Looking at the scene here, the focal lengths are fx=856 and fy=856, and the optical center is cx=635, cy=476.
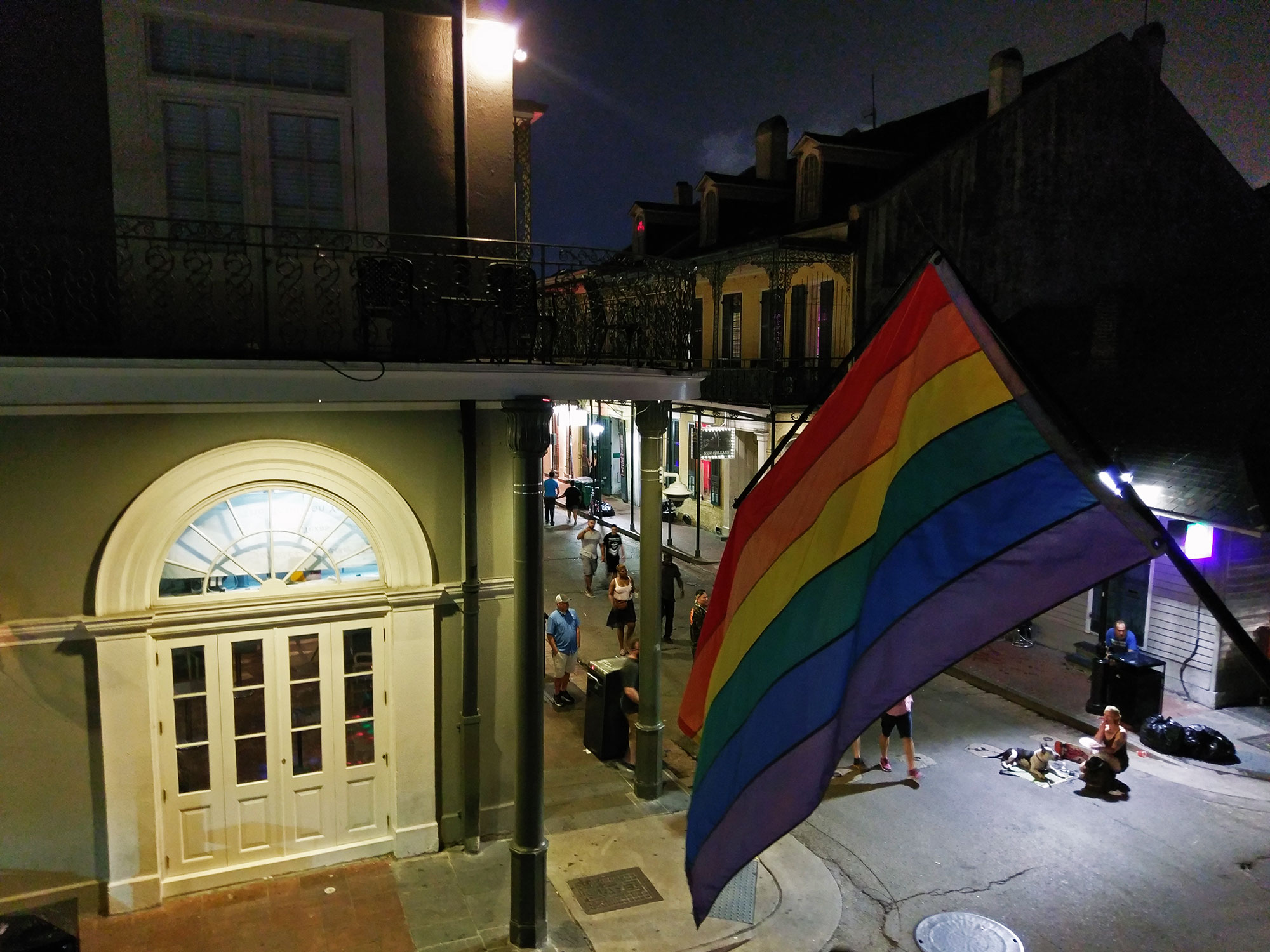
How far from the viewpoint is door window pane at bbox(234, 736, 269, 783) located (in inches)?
298

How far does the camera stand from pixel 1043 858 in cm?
851

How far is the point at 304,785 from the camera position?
7.80 metres

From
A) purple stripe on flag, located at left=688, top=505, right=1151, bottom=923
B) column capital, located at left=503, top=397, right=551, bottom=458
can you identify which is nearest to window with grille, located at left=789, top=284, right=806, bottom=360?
column capital, located at left=503, top=397, right=551, bottom=458

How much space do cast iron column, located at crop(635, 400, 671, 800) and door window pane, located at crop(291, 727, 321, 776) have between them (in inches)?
135

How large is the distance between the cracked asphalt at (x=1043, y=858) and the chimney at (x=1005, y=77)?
16.3 m

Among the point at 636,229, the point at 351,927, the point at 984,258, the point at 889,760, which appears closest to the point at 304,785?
the point at 351,927

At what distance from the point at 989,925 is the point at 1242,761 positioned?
232 inches

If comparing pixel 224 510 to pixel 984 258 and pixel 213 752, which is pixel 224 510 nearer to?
pixel 213 752

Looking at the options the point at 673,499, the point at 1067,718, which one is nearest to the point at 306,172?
the point at 1067,718

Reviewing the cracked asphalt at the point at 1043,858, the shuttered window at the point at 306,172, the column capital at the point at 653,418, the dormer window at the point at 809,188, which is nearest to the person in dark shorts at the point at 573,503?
the dormer window at the point at 809,188

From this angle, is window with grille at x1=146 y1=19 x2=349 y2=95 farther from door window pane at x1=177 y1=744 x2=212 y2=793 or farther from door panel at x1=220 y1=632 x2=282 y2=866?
door window pane at x1=177 y1=744 x2=212 y2=793

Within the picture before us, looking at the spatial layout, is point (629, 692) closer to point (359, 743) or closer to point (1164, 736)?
point (359, 743)

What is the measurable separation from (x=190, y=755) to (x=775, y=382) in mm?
A: 16995

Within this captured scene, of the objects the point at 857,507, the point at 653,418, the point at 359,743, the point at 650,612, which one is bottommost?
the point at 359,743
